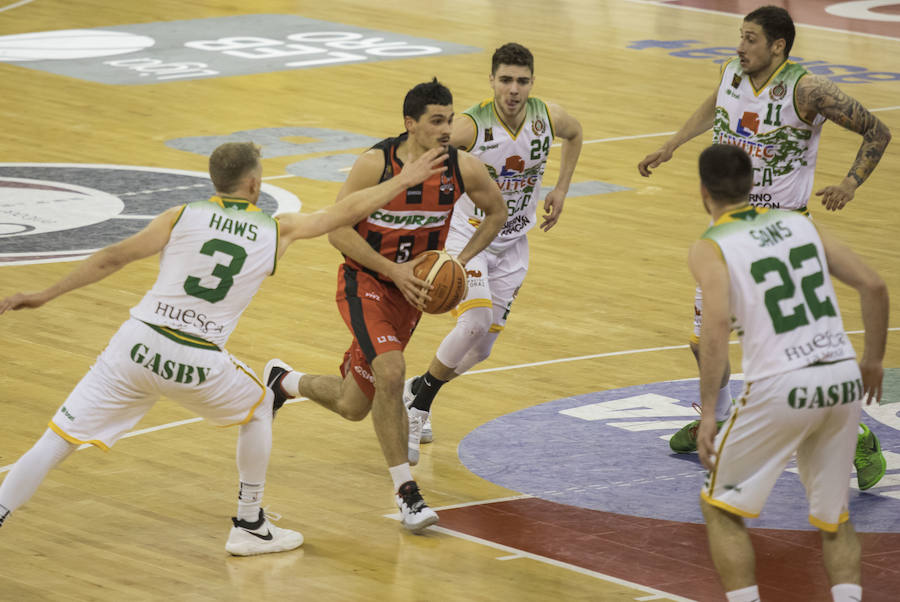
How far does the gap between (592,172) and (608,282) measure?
4141mm

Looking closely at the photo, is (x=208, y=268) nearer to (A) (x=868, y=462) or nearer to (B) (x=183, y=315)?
(B) (x=183, y=315)

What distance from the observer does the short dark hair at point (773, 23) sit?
878cm

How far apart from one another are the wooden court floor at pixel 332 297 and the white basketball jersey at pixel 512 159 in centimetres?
118

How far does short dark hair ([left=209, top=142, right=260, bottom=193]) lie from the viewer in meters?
7.05

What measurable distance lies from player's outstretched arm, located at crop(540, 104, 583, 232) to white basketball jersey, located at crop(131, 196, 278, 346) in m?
2.87

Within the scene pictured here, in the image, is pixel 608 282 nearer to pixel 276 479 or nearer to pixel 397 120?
pixel 276 479

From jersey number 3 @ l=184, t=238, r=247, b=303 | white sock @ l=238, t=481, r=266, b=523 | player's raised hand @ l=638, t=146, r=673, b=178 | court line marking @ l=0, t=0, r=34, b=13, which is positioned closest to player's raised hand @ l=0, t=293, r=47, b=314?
jersey number 3 @ l=184, t=238, r=247, b=303

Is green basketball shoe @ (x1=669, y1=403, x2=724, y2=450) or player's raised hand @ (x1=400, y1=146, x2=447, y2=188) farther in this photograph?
green basketball shoe @ (x1=669, y1=403, x2=724, y2=450)

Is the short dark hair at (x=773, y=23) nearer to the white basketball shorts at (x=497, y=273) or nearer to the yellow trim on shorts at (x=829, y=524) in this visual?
the white basketball shorts at (x=497, y=273)

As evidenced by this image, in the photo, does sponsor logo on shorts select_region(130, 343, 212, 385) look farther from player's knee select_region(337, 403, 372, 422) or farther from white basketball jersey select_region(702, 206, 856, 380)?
white basketball jersey select_region(702, 206, 856, 380)

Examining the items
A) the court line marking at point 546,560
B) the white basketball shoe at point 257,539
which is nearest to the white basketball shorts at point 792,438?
the court line marking at point 546,560

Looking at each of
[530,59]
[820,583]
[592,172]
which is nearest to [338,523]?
[820,583]

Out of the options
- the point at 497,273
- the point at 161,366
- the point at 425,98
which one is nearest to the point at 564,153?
the point at 497,273

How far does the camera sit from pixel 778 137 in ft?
29.4
